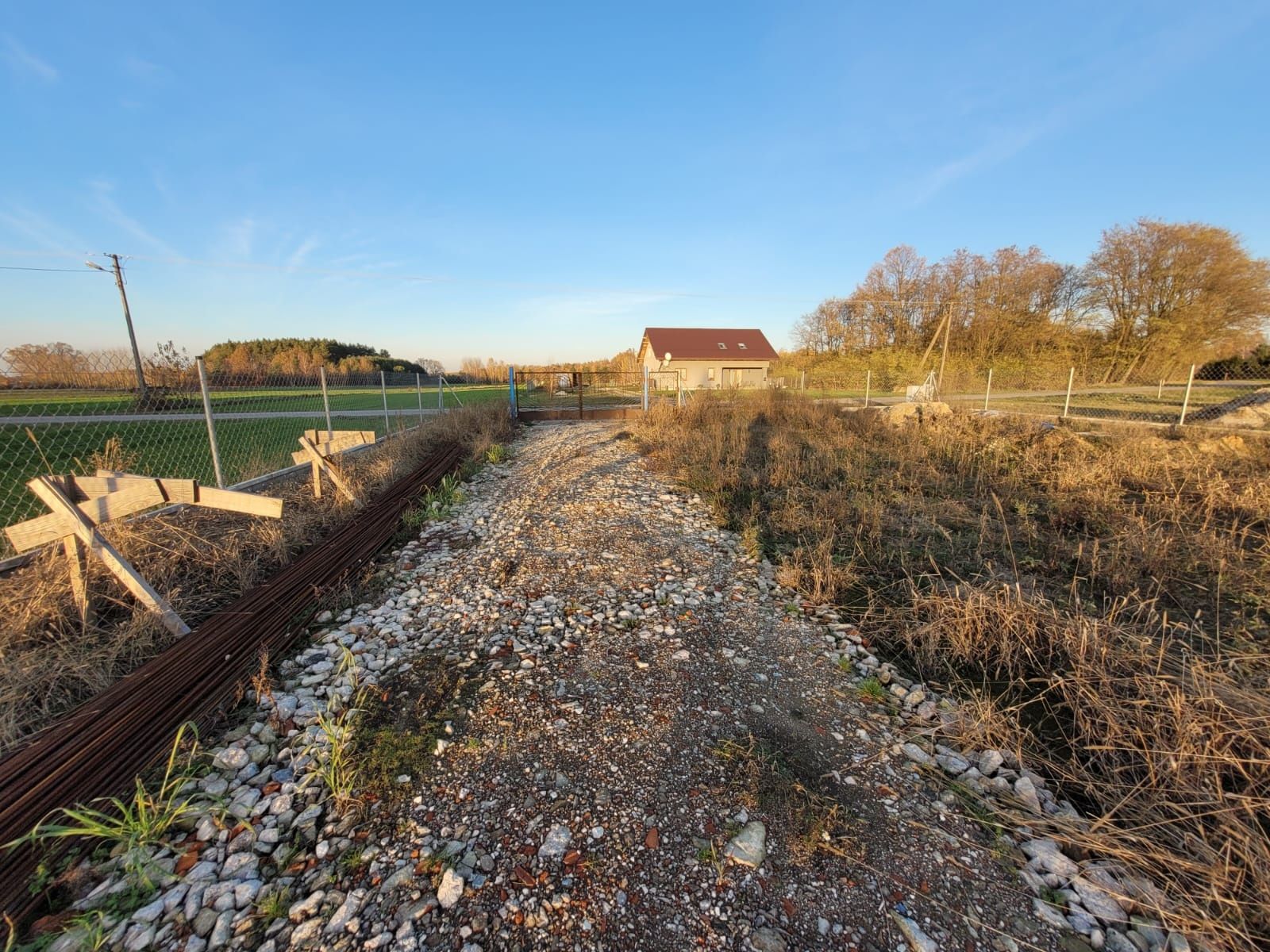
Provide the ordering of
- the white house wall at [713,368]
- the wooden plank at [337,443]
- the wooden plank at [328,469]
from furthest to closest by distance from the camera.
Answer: the white house wall at [713,368] → the wooden plank at [337,443] → the wooden plank at [328,469]

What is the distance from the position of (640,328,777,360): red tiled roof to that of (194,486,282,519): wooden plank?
33.0 m

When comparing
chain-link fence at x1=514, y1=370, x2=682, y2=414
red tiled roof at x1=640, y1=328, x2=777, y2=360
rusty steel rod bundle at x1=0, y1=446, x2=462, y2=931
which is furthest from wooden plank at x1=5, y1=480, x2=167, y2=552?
red tiled roof at x1=640, y1=328, x2=777, y2=360

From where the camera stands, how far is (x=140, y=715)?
86.0 inches

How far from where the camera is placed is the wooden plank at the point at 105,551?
2.62m

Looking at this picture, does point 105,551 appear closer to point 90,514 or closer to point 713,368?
point 90,514

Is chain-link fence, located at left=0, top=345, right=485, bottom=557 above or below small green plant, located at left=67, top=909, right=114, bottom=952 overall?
above

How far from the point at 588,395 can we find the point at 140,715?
2257 centimetres

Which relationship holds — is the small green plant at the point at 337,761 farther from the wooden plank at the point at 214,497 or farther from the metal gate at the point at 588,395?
the metal gate at the point at 588,395

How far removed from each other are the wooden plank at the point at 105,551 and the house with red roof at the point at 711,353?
3182 cm

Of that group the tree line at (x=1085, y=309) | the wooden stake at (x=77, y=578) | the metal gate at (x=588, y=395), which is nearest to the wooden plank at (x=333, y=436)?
the wooden stake at (x=77, y=578)

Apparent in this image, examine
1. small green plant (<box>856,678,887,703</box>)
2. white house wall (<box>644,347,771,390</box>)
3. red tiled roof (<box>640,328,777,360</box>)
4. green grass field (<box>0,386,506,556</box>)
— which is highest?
red tiled roof (<box>640,328,777,360</box>)

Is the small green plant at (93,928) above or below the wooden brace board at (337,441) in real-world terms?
below

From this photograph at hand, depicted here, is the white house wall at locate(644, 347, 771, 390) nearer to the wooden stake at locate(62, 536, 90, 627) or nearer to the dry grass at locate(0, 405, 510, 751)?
the dry grass at locate(0, 405, 510, 751)

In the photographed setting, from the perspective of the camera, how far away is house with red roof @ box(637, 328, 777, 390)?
114 ft
